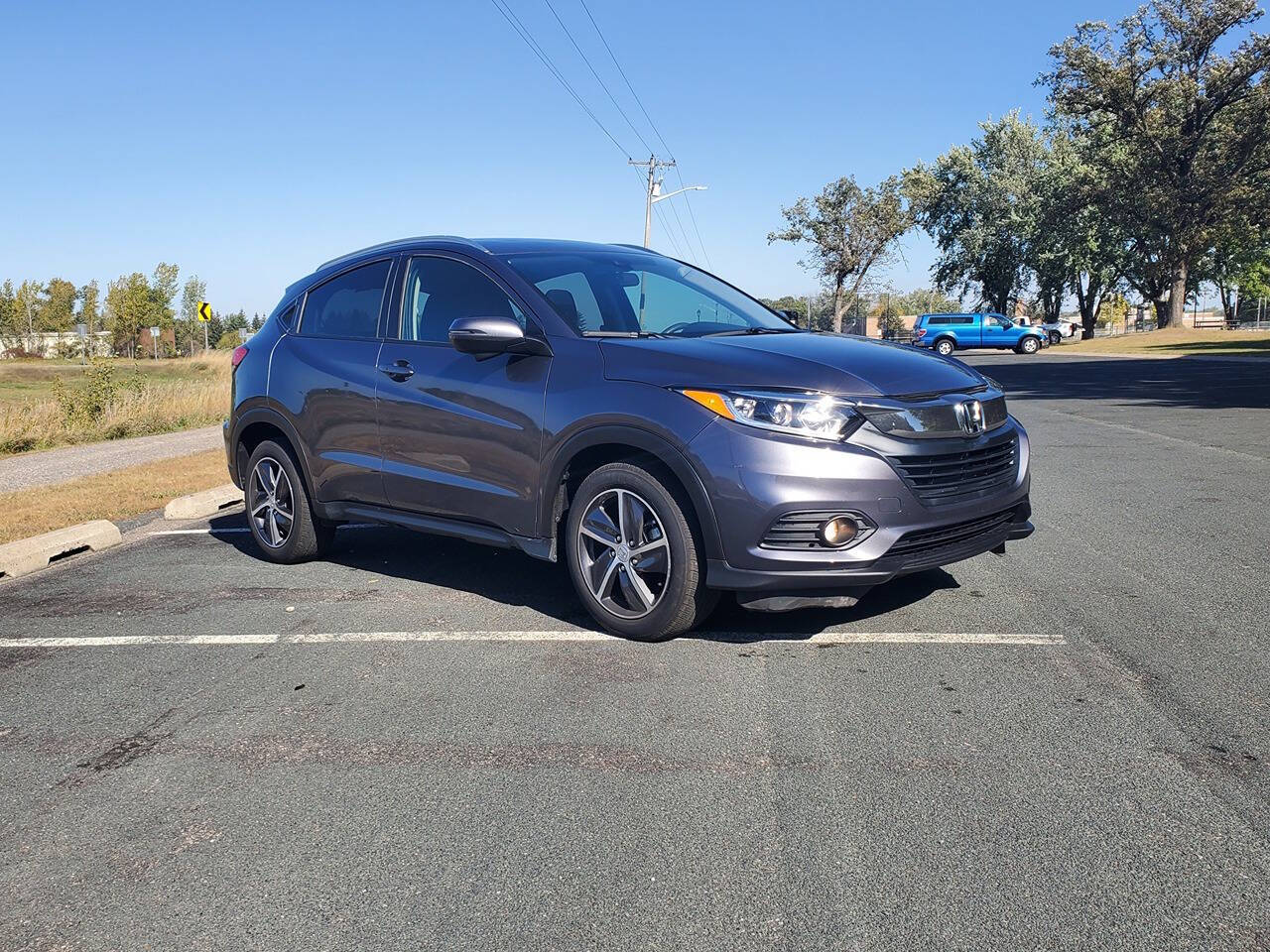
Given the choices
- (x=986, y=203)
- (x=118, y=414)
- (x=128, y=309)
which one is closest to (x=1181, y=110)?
(x=986, y=203)

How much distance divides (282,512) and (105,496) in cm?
474

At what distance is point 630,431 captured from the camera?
4.89 meters

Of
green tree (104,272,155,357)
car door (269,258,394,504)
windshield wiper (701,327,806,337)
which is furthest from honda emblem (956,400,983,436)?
green tree (104,272,155,357)

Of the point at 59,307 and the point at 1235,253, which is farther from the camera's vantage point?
the point at 59,307

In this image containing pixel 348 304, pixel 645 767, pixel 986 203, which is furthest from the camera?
pixel 986 203

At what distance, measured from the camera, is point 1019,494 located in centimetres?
520

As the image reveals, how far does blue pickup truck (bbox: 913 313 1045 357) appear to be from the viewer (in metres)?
52.7

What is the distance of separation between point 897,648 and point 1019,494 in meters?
1.02

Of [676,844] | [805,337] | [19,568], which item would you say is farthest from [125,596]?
[676,844]

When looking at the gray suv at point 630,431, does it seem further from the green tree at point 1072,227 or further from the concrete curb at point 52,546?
the green tree at point 1072,227

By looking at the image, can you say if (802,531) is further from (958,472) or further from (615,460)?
(615,460)

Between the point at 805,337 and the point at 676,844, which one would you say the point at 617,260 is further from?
the point at 676,844

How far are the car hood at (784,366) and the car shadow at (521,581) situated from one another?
116 cm

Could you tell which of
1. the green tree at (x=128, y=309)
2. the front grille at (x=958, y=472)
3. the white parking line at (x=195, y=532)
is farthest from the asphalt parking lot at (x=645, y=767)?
the green tree at (x=128, y=309)
